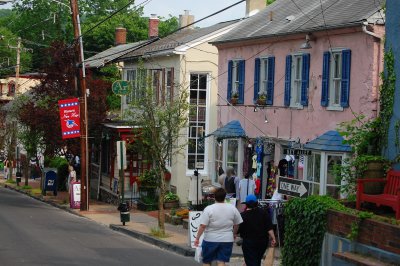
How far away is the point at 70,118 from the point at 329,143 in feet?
46.3

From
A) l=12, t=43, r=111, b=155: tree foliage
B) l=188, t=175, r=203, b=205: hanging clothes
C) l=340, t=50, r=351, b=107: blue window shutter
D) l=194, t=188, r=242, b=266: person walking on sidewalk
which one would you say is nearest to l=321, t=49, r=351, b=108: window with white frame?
l=340, t=50, r=351, b=107: blue window shutter

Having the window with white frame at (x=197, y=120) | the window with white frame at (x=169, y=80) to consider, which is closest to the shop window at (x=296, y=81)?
the window with white frame at (x=197, y=120)

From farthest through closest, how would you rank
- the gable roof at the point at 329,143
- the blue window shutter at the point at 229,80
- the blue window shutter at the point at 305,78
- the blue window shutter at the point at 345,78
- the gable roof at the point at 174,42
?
1. the gable roof at the point at 174,42
2. the blue window shutter at the point at 229,80
3. the blue window shutter at the point at 305,78
4. the blue window shutter at the point at 345,78
5. the gable roof at the point at 329,143

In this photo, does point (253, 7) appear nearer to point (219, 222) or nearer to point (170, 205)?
point (170, 205)

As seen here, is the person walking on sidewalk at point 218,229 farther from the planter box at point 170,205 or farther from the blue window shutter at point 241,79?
the planter box at point 170,205

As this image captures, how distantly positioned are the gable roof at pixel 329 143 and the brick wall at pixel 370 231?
7.52 meters

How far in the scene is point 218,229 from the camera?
12773 millimetres

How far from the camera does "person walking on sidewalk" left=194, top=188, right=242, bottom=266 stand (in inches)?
501

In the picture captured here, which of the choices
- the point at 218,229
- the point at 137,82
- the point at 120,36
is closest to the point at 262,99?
the point at 137,82

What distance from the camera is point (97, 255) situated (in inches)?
744

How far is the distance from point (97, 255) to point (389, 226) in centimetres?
905

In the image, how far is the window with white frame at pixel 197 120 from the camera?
34125 millimetres

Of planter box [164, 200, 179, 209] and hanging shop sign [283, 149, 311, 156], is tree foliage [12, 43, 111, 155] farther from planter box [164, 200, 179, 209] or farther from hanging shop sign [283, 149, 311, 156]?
hanging shop sign [283, 149, 311, 156]

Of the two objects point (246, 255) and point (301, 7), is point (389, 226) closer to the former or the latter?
point (246, 255)
